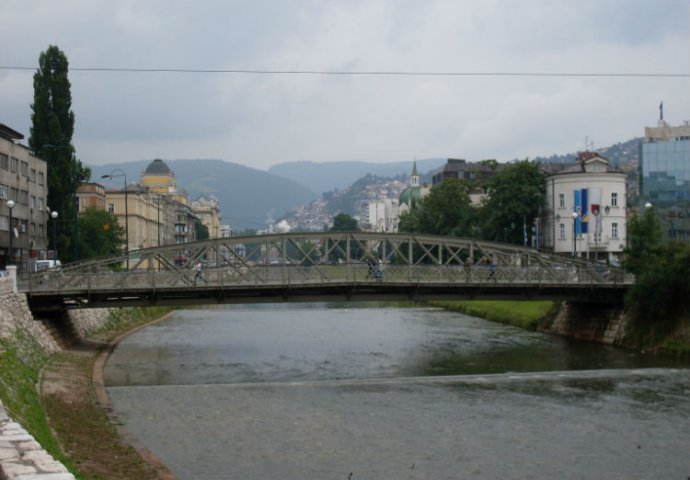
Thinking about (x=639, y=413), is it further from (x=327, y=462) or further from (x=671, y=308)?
(x=671, y=308)

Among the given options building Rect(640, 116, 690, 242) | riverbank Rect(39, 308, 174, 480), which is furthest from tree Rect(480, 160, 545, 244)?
riverbank Rect(39, 308, 174, 480)

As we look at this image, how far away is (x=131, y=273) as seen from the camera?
4216cm

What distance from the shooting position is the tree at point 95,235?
278 ft

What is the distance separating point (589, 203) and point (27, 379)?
199 ft

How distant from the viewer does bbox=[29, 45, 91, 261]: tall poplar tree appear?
231ft

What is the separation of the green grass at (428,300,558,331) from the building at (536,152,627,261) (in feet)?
43.7

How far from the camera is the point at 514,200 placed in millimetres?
87625

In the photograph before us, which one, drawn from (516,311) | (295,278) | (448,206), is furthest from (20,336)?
(448,206)

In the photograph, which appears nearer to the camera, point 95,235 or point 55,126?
point 55,126

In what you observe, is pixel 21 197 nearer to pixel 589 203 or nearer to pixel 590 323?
pixel 590 323

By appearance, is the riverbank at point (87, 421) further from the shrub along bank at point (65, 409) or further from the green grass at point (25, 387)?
the green grass at point (25, 387)

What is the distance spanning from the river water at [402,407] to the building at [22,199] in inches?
811

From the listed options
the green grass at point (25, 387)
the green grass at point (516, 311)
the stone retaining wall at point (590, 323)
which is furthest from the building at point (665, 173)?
the green grass at point (25, 387)

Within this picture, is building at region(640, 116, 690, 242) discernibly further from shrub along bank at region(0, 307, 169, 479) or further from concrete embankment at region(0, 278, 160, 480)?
shrub along bank at region(0, 307, 169, 479)
